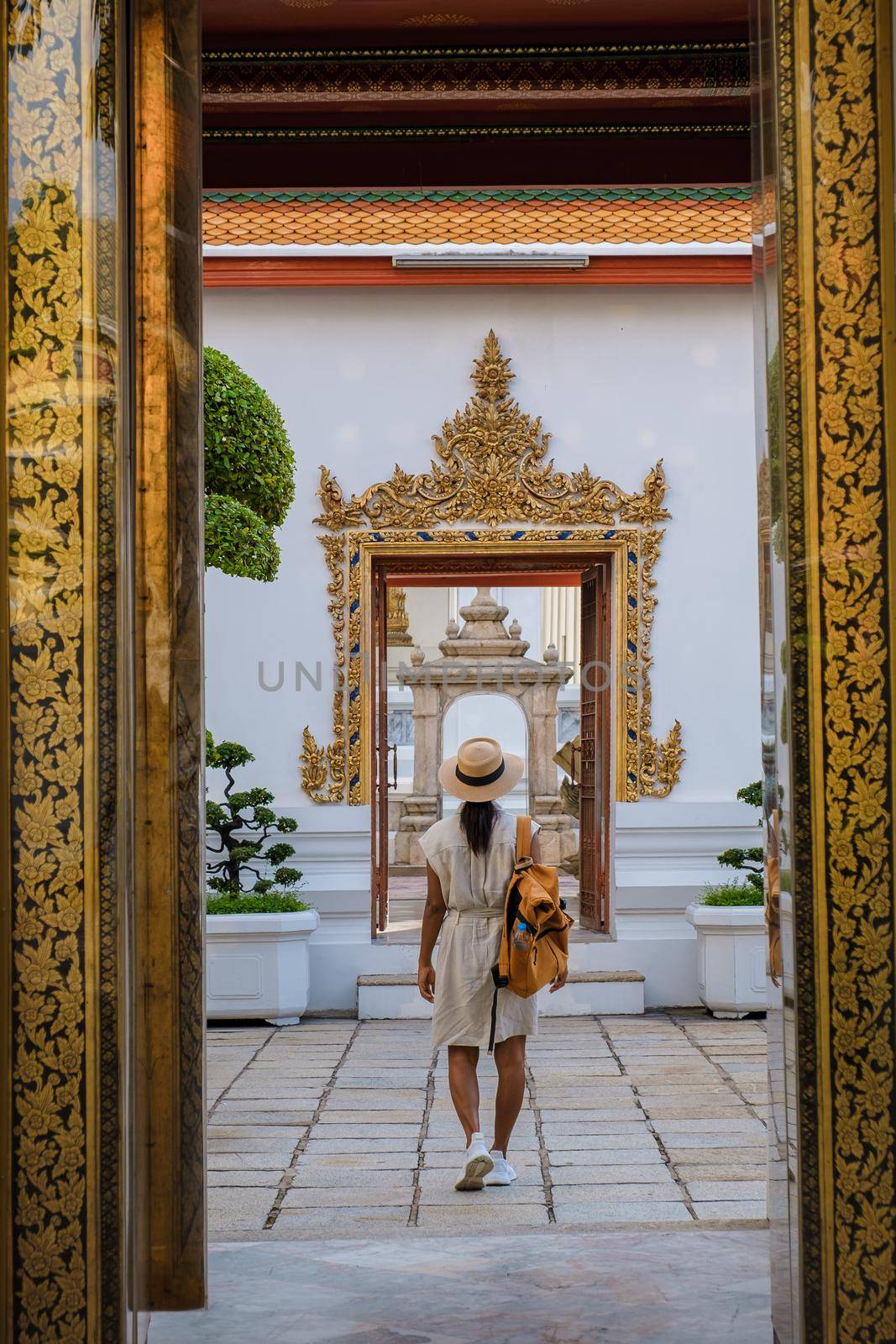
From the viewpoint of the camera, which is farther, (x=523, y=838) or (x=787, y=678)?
(x=523, y=838)

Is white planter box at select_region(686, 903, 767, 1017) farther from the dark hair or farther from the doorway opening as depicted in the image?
the dark hair

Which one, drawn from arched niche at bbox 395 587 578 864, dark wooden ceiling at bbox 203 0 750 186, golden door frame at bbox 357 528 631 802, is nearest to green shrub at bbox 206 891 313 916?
golden door frame at bbox 357 528 631 802

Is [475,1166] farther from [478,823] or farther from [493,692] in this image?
[493,692]

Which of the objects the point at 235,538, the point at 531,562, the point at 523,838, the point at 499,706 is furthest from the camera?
the point at 499,706

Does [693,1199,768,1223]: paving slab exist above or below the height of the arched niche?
below

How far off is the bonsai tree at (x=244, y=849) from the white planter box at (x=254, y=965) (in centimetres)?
9

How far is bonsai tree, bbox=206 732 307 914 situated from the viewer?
6609mm

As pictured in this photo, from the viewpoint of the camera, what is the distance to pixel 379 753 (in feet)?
23.6

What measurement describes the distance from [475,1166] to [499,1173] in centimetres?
11

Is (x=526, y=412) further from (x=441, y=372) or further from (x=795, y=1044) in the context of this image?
(x=795, y=1044)

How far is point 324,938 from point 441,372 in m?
2.87

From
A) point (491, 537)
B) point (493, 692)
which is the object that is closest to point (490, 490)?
point (491, 537)

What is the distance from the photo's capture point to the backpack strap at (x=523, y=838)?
154 inches

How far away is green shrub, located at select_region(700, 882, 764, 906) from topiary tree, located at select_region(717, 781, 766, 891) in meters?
0.04
